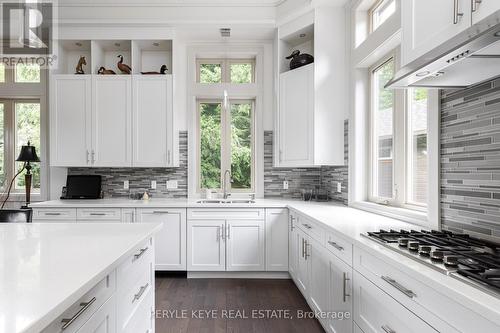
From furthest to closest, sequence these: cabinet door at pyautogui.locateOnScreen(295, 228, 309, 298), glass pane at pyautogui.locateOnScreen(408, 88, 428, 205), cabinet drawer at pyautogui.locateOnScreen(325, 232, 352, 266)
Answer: cabinet door at pyautogui.locateOnScreen(295, 228, 309, 298) < glass pane at pyautogui.locateOnScreen(408, 88, 428, 205) < cabinet drawer at pyautogui.locateOnScreen(325, 232, 352, 266)

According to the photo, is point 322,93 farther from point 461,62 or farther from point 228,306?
point 228,306

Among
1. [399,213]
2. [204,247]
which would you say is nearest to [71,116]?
[204,247]

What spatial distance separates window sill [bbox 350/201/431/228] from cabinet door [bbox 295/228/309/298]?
63 cm

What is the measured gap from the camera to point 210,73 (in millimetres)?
4230

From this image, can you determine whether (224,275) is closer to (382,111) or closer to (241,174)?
(241,174)

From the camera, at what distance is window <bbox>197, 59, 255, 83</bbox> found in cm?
421

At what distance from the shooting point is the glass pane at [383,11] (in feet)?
8.62

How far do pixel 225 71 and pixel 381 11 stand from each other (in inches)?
81.2

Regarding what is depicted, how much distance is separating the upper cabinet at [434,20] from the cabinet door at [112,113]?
2.99 metres

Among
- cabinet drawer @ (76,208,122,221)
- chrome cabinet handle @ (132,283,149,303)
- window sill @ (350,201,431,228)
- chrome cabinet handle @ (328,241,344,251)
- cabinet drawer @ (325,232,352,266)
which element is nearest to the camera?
chrome cabinet handle @ (132,283,149,303)

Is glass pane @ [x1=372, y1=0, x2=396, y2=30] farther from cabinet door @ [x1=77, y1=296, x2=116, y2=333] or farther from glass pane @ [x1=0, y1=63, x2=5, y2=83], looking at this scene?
glass pane @ [x1=0, y1=63, x2=5, y2=83]

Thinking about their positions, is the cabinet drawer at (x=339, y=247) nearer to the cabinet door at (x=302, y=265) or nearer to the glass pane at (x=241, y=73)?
the cabinet door at (x=302, y=265)

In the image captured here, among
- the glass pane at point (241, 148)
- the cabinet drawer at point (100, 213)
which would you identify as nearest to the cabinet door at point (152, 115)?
the cabinet drawer at point (100, 213)

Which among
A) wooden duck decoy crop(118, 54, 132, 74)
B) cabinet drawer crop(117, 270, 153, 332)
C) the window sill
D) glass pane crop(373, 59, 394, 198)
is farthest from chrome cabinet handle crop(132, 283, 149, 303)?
wooden duck decoy crop(118, 54, 132, 74)
